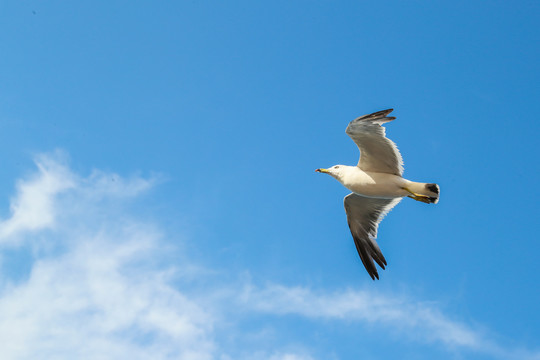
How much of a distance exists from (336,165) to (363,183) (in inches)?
49.6

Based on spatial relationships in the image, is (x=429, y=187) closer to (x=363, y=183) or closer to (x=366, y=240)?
(x=363, y=183)

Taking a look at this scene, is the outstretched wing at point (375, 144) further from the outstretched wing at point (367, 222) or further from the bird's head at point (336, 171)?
the outstretched wing at point (367, 222)

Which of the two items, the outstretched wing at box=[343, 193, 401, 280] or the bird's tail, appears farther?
the outstretched wing at box=[343, 193, 401, 280]

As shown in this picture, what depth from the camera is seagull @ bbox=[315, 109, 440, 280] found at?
464 inches

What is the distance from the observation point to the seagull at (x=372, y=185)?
11773 millimetres

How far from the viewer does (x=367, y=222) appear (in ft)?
47.0

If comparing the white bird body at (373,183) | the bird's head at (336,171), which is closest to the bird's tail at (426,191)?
the white bird body at (373,183)

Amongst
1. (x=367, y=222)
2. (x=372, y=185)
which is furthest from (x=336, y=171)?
(x=367, y=222)

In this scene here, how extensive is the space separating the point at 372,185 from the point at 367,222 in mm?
2062

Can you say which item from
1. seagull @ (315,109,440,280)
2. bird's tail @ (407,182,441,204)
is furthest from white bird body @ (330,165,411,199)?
bird's tail @ (407,182,441,204)

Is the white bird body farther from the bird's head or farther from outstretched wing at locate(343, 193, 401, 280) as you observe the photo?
outstretched wing at locate(343, 193, 401, 280)

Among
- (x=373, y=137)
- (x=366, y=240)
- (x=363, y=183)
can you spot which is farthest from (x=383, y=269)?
(x=373, y=137)

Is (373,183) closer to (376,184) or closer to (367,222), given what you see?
(376,184)

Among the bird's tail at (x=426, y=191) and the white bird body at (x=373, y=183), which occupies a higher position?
Answer: the white bird body at (x=373, y=183)
